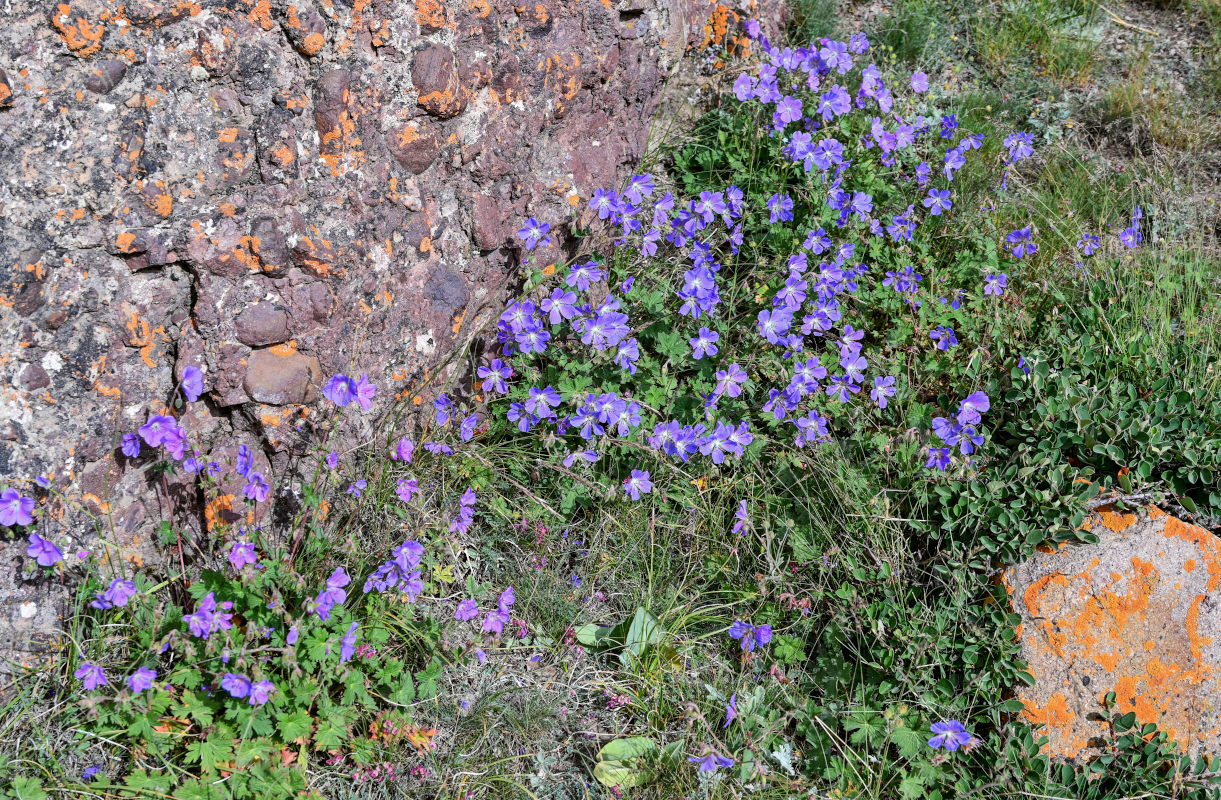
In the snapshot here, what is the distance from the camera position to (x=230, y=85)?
2.36m

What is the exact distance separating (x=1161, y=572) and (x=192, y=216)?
3009 mm

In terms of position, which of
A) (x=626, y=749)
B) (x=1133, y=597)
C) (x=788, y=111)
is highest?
(x=788, y=111)

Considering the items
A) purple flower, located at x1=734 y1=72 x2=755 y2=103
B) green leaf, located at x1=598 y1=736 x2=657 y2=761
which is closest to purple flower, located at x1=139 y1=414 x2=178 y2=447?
green leaf, located at x1=598 y1=736 x2=657 y2=761

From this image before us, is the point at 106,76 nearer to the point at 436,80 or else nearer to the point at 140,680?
the point at 436,80

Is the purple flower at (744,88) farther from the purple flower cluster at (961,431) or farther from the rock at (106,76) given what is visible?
the rock at (106,76)

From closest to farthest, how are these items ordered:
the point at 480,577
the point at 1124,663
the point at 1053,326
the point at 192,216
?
the point at 192,216 < the point at 1124,663 < the point at 480,577 < the point at 1053,326

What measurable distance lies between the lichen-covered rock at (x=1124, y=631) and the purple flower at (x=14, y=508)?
270cm

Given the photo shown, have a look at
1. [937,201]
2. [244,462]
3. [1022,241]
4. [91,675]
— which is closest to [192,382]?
[244,462]

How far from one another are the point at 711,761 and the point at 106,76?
235cm

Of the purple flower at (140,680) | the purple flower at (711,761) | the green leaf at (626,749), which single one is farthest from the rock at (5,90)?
the purple flower at (711,761)

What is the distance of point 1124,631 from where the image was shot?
8.43 feet

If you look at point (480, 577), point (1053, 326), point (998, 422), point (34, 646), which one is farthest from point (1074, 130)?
point (34, 646)

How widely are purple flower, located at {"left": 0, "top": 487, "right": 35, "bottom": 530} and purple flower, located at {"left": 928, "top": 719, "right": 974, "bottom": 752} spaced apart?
2348mm

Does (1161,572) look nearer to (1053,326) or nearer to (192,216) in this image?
(1053,326)
